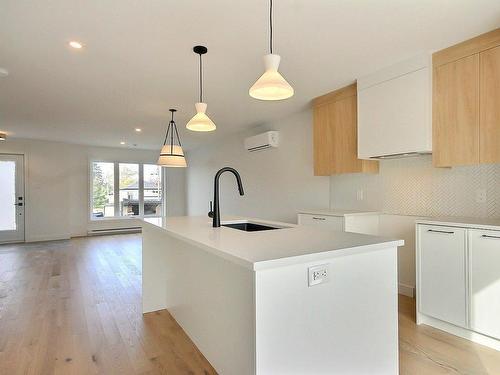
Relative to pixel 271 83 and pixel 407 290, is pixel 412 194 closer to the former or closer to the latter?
pixel 407 290

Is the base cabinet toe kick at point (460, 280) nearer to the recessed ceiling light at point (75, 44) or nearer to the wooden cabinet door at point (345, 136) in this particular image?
the wooden cabinet door at point (345, 136)

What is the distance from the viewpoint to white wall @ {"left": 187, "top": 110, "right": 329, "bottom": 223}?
178 inches

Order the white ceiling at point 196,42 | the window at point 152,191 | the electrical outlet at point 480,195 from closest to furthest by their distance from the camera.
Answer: the white ceiling at point 196,42
the electrical outlet at point 480,195
the window at point 152,191

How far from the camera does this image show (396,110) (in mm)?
2924

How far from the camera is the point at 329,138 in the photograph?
12.7 ft

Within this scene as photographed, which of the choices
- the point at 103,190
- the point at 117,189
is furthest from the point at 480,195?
the point at 103,190

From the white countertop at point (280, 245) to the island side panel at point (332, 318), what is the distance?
0.06 metres

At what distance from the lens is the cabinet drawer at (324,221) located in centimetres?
336

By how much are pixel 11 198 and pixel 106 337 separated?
6.36 metres

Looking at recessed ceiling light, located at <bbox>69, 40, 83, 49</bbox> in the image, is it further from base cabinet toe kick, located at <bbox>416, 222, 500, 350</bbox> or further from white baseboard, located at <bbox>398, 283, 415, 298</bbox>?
white baseboard, located at <bbox>398, 283, 415, 298</bbox>

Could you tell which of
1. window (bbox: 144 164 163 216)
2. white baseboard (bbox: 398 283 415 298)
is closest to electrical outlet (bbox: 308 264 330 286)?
white baseboard (bbox: 398 283 415 298)

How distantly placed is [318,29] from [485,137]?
1624 mm

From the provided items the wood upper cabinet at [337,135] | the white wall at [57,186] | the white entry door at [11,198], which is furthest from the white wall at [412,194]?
the white entry door at [11,198]

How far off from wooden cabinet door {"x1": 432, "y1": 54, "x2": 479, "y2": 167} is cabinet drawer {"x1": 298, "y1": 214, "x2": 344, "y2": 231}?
1.15 m
